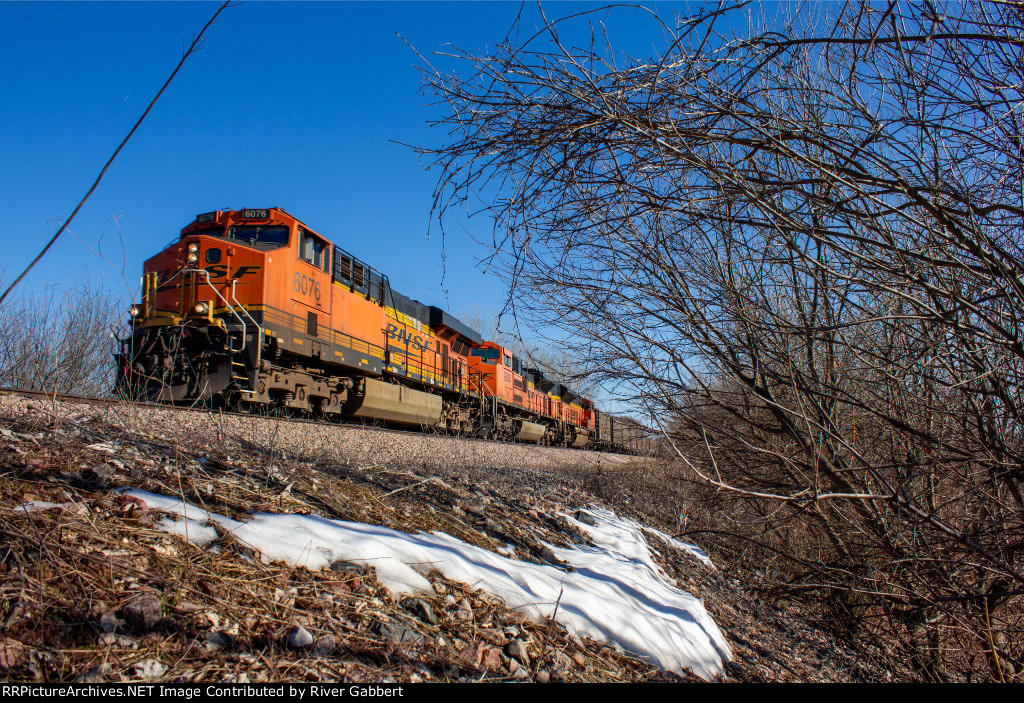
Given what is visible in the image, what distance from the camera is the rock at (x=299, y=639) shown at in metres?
1.76

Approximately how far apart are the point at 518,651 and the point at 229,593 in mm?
1020

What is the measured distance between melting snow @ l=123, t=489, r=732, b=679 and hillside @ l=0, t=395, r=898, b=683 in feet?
0.19

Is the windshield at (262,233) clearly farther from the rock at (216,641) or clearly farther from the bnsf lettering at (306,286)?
the rock at (216,641)

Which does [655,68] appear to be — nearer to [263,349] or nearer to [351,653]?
[351,653]

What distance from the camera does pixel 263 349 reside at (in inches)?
380

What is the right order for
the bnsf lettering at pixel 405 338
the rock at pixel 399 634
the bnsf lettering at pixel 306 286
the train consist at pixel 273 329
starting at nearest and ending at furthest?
the rock at pixel 399 634 → the train consist at pixel 273 329 → the bnsf lettering at pixel 306 286 → the bnsf lettering at pixel 405 338

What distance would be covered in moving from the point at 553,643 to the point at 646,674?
1.52ft

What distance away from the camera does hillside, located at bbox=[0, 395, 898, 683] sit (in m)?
1.59

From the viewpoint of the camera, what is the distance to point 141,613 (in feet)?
5.47

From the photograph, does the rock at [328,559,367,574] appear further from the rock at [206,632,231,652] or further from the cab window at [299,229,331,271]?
the cab window at [299,229,331,271]

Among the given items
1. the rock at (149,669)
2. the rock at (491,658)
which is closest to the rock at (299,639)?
the rock at (149,669)

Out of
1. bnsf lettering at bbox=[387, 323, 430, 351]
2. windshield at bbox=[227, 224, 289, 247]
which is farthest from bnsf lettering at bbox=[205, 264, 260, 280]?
bnsf lettering at bbox=[387, 323, 430, 351]

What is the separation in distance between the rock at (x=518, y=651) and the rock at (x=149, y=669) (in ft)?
3.65

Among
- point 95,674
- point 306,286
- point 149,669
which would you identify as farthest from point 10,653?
point 306,286
